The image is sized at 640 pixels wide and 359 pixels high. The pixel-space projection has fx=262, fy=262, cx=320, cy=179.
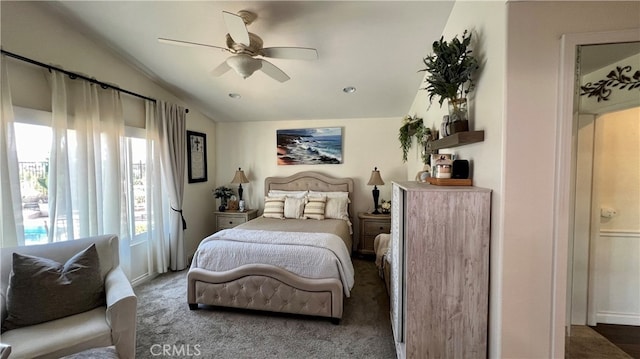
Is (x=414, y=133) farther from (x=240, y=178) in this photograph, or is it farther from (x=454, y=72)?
(x=240, y=178)

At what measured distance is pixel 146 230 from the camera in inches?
135

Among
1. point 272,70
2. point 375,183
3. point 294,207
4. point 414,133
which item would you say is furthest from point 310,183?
point 272,70

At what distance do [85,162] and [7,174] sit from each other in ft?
2.04

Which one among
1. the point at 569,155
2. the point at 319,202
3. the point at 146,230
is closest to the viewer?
the point at 569,155

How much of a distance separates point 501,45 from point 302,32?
5.39 ft

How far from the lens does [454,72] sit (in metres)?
1.58

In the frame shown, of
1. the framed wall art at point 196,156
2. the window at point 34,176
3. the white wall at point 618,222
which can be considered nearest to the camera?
the white wall at point 618,222

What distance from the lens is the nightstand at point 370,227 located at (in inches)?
160

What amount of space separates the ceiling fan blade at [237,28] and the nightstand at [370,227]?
9.79 feet

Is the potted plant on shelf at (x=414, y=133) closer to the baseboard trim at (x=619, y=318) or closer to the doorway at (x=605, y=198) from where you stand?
the doorway at (x=605, y=198)

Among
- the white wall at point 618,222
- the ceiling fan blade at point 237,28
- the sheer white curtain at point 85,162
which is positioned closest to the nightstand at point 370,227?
the white wall at point 618,222

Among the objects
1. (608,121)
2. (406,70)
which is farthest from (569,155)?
(406,70)

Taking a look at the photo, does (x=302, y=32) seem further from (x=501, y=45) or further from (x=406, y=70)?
(x=501, y=45)

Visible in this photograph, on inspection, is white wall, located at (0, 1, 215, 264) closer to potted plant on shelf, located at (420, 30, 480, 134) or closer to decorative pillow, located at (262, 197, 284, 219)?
decorative pillow, located at (262, 197, 284, 219)
